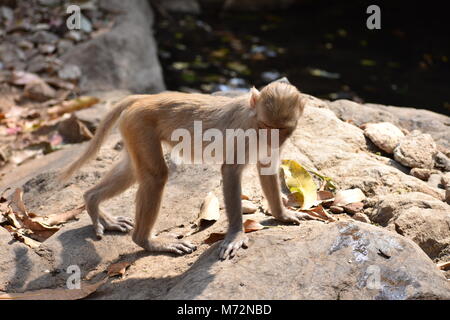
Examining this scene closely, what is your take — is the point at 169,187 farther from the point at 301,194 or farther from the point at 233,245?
the point at 233,245

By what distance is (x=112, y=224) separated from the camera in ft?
16.3

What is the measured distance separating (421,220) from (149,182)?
2116 mm

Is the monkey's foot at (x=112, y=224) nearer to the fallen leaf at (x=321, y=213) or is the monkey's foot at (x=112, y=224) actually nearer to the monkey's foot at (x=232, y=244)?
the monkey's foot at (x=232, y=244)

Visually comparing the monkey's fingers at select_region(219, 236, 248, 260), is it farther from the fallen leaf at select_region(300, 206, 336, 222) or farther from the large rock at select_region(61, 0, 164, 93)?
the large rock at select_region(61, 0, 164, 93)

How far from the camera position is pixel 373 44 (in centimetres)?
1247

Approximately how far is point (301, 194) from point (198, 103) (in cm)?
121

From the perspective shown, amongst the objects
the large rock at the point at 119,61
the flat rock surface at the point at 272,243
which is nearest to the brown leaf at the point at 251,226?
the flat rock surface at the point at 272,243

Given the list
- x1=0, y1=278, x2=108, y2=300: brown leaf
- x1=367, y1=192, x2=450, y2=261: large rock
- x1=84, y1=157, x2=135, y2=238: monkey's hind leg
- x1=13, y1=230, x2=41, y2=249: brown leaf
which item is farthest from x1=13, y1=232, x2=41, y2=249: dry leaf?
x1=367, y1=192, x2=450, y2=261: large rock

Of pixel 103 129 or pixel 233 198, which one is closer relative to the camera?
pixel 233 198

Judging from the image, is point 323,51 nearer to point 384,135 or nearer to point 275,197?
point 384,135

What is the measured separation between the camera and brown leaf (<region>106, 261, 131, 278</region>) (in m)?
4.27

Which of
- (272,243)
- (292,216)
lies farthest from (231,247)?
(292,216)

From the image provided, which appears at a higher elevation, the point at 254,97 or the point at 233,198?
the point at 254,97

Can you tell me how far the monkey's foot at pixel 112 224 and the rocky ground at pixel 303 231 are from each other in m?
0.09
